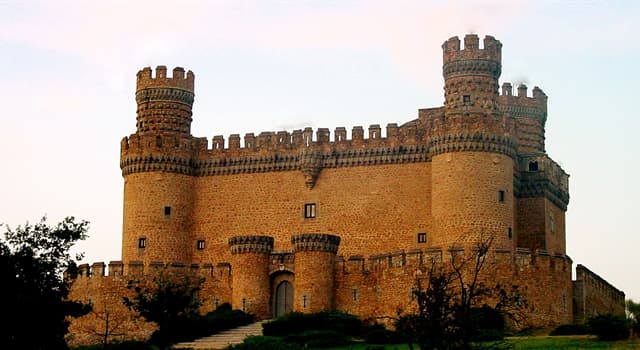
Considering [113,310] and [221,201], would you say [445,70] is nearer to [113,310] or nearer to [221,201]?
[221,201]

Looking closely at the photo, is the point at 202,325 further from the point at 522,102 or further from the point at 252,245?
the point at 522,102

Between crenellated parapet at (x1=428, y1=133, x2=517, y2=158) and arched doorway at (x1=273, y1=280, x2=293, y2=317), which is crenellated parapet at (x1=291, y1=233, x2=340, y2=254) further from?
crenellated parapet at (x1=428, y1=133, x2=517, y2=158)

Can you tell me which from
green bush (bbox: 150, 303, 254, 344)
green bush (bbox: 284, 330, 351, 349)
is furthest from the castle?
green bush (bbox: 284, 330, 351, 349)

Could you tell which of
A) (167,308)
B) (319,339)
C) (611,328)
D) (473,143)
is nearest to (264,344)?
(319,339)

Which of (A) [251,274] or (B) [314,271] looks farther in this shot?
(A) [251,274]

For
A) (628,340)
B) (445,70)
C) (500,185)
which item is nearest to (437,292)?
(628,340)

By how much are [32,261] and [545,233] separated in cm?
2811

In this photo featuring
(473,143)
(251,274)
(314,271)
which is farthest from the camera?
(473,143)

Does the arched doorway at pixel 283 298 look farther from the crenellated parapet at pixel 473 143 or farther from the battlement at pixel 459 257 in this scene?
the crenellated parapet at pixel 473 143

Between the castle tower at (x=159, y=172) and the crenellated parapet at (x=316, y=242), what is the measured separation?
9.93 metres

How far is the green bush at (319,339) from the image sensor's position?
174 feet

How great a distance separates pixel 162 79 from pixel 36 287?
83.3 ft

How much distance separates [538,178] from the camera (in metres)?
68.1

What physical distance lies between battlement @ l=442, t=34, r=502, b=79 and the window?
28.6 feet
